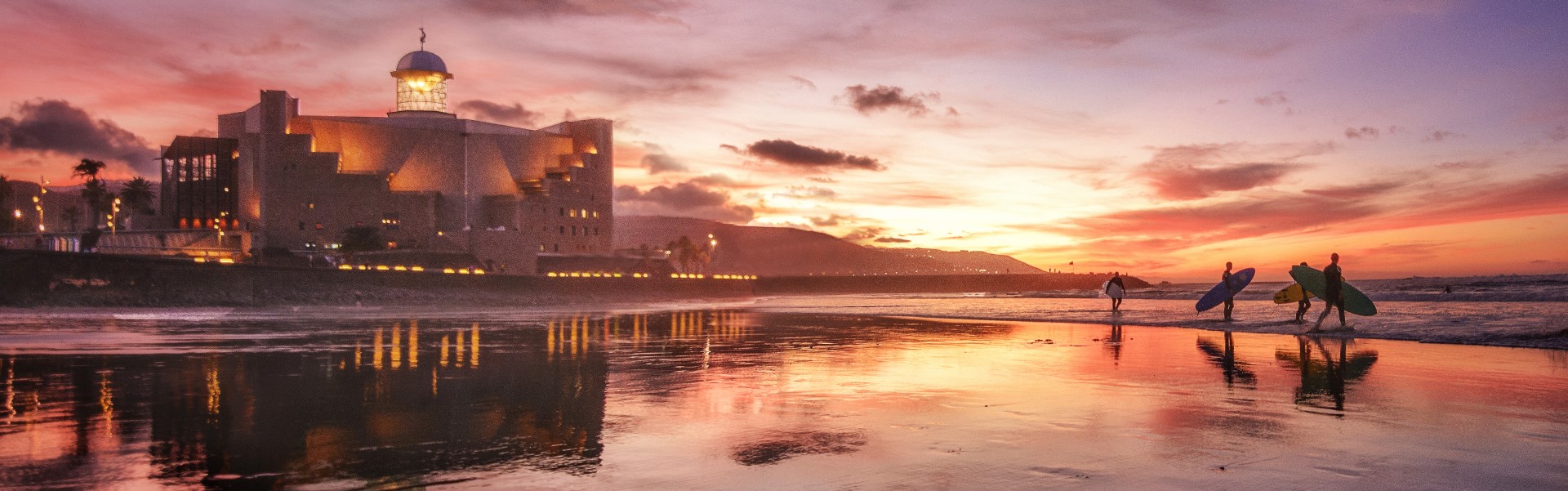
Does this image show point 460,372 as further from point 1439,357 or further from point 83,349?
point 1439,357

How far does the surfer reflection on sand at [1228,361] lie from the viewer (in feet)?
39.9

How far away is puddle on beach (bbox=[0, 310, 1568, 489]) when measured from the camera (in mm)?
6328

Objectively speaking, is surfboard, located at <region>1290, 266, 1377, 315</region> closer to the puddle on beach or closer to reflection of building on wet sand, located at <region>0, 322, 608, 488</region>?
the puddle on beach

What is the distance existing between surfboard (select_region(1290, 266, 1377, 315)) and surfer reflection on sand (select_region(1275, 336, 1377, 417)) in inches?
116

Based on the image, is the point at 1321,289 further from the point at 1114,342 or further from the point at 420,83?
the point at 420,83

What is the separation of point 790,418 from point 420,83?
111 m

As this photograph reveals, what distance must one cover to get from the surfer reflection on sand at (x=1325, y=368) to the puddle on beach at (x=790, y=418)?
78 mm

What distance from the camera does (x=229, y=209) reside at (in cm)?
9925

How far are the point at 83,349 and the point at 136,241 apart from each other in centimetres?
8624

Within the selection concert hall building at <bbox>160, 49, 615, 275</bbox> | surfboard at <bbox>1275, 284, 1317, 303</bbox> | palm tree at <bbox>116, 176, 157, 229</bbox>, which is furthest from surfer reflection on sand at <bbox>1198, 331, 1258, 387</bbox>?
palm tree at <bbox>116, 176, 157, 229</bbox>

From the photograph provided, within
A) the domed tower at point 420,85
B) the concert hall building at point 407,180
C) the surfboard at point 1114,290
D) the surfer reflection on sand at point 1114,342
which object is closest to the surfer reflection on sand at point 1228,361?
the surfer reflection on sand at point 1114,342

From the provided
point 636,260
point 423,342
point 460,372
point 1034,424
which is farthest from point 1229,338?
point 636,260

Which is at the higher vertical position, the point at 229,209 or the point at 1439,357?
the point at 229,209

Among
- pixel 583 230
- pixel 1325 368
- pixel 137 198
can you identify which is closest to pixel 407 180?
pixel 583 230
